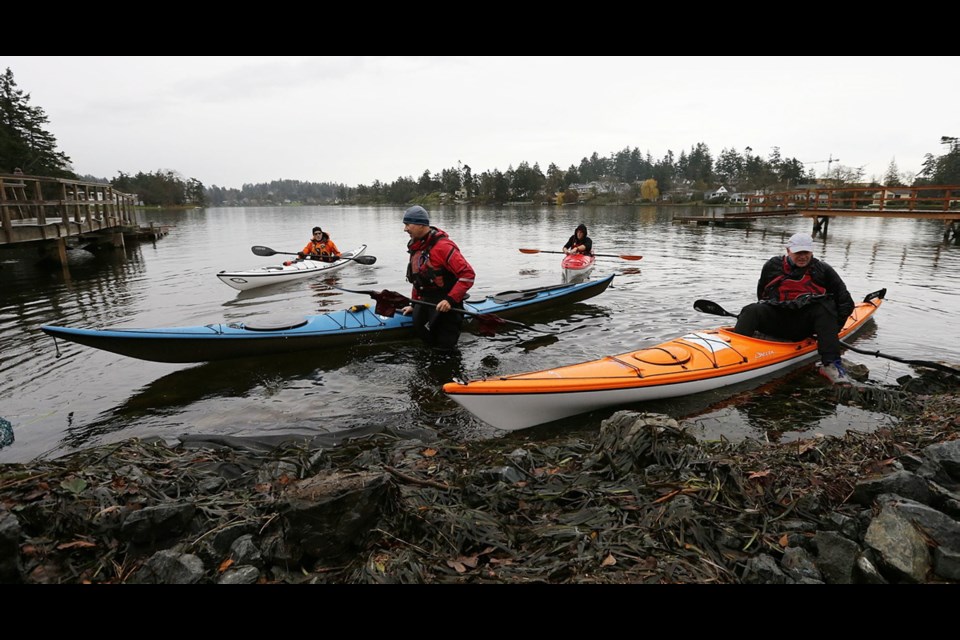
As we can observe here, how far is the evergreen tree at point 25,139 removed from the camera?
34.6 meters

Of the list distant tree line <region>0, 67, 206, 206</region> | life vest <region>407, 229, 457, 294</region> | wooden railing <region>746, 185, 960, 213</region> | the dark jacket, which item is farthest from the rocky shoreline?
distant tree line <region>0, 67, 206, 206</region>

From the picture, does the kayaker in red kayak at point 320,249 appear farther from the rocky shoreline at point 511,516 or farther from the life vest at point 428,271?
the rocky shoreline at point 511,516

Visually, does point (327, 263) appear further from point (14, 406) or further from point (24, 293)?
point (14, 406)

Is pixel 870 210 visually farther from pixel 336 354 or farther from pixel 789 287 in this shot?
pixel 336 354

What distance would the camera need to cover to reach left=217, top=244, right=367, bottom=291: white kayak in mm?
11031

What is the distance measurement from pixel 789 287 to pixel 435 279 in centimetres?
442

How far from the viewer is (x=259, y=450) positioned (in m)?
4.17

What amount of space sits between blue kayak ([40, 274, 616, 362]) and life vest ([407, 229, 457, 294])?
474 millimetres

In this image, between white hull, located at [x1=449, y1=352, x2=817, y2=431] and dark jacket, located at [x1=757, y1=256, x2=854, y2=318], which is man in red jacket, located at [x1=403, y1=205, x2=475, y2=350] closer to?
white hull, located at [x1=449, y1=352, x2=817, y2=431]

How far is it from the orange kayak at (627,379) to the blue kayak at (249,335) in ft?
6.93

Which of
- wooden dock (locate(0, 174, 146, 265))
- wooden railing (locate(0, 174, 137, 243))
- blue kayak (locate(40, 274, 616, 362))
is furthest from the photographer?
wooden dock (locate(0, 174, 146, 265))
